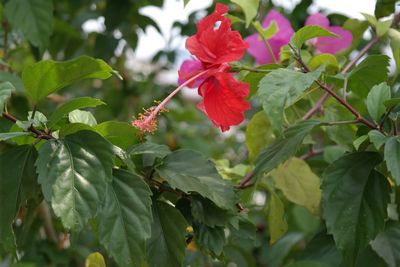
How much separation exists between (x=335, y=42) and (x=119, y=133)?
503 mm

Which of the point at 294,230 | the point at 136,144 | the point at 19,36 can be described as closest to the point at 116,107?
the point at 19,36

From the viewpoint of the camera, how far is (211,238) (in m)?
0.81

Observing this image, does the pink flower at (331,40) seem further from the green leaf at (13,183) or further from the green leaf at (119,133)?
the green leaf at (13,183)

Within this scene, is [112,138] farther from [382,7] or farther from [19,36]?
[19,36]

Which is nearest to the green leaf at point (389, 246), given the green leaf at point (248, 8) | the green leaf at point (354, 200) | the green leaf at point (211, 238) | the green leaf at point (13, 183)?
the green leaf at point (354, 200)

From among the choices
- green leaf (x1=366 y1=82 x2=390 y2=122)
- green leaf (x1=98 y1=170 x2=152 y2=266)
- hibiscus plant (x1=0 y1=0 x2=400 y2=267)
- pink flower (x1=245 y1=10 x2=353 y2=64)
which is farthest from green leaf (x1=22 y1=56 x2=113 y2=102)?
pink flower (x1=245 y1=10 x2=353 y2=64)

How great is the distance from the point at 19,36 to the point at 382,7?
865mm

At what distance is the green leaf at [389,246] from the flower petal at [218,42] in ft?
1.07

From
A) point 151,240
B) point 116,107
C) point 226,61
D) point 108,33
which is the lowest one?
point 116,107

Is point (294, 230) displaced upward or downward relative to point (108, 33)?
downward

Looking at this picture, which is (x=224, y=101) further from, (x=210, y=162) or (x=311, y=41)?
(x=311, y=41)

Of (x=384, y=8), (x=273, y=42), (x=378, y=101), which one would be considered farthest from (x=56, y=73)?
(x=384, y=8)

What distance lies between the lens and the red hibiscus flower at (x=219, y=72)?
82cm

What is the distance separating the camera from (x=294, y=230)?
5.98ft
